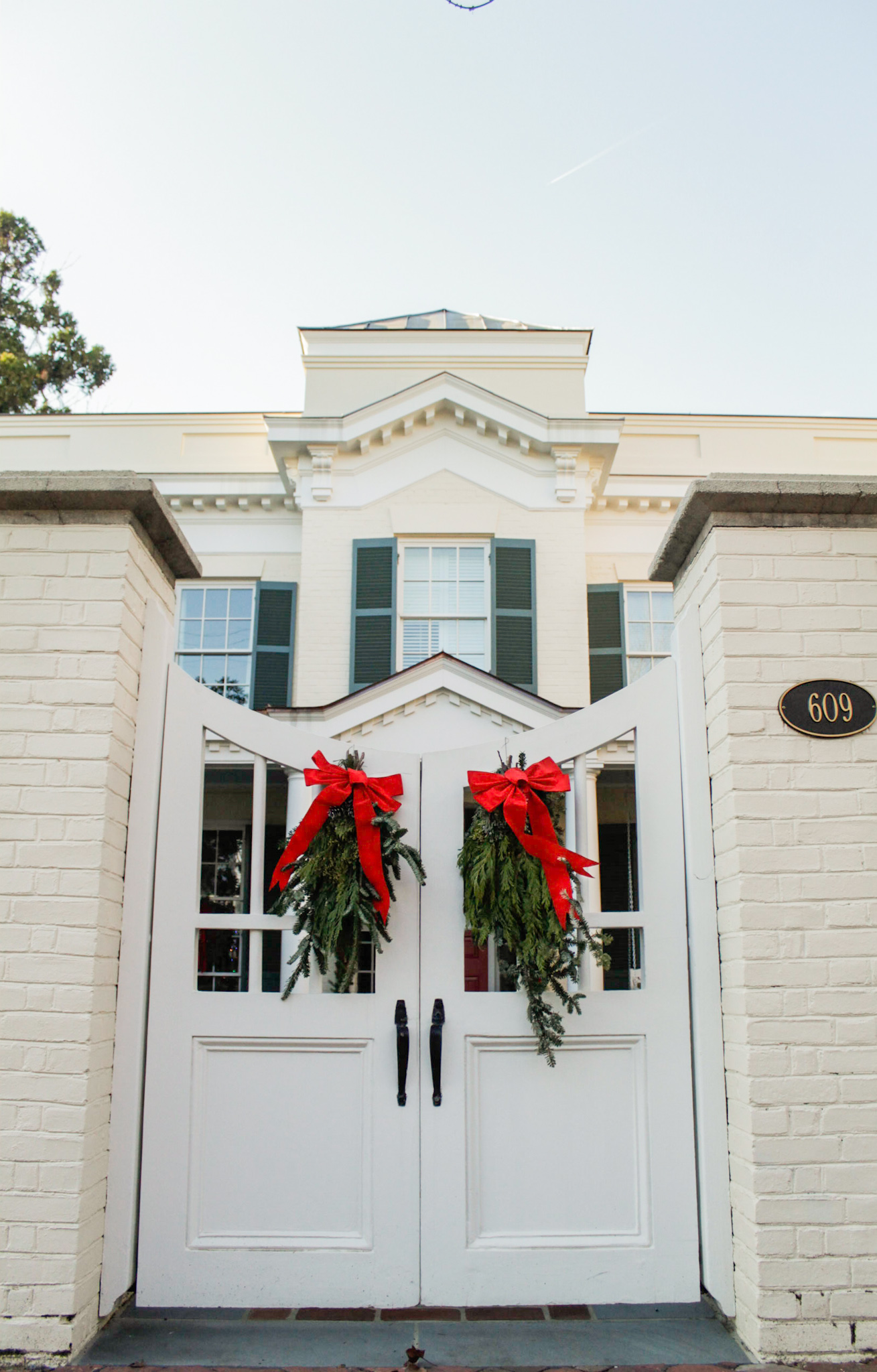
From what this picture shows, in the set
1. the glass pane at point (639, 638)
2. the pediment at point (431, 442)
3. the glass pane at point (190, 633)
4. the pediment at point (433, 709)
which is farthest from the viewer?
the glass pane at point (190, 633)

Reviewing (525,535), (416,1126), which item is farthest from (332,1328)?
(525,535)

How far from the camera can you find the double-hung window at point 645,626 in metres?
11.1

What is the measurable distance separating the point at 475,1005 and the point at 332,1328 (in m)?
1.03

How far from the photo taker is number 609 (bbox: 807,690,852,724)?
3.29m

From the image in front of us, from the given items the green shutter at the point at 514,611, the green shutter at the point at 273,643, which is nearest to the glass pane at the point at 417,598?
the green shutter at the point at 514,611

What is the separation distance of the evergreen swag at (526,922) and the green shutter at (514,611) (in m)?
7.03

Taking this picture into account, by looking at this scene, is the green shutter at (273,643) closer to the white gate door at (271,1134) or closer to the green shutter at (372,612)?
the green shutter at (372,612)

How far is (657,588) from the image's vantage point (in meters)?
11.3

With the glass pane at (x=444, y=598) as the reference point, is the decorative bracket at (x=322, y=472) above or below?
above

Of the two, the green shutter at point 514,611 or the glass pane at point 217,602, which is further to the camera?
the glass pane at point 217,602

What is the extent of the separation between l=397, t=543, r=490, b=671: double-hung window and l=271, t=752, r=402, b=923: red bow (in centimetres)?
723

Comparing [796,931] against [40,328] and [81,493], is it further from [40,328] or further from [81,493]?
[40,328]

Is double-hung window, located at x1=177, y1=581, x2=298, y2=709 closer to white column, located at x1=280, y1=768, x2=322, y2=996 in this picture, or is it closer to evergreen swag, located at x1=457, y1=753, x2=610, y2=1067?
white column, located at x1=280, y1=768, x2=322, y2=996

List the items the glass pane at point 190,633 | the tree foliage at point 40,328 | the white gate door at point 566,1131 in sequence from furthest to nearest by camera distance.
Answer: the tree foliage at point 40,328 < the glass pane at point 190,633 < the white gate door at point 566,1131
